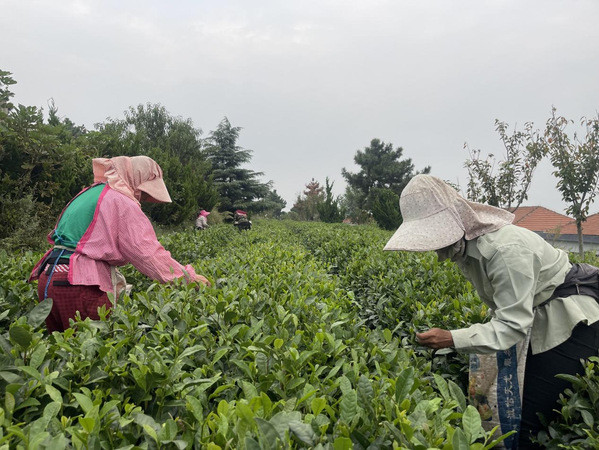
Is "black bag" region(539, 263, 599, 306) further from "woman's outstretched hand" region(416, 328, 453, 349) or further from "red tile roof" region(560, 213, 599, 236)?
"red tile roof" region(560, 213, 599, 236)

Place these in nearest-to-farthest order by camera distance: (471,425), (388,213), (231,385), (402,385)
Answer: (471,425)
(402,385)
(231,385)
(388,213)

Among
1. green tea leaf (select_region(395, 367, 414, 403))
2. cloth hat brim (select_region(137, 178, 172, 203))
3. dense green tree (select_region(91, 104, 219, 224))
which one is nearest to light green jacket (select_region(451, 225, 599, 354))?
green tea leaf (select_region(395, 367, 414, 403))

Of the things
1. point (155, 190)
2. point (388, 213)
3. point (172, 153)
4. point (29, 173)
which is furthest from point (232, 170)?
point (155, 190)

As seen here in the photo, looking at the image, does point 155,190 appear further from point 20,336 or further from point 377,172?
point 377,172

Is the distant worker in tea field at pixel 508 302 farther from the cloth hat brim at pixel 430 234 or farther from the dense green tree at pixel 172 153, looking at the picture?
the dense green tree at pixel 172 153

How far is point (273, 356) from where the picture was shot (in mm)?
1558

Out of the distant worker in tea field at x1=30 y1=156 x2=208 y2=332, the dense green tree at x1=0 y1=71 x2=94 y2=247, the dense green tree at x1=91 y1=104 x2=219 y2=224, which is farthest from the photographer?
the dense green tree at x1=91 y1=104 x2=219 y2=224

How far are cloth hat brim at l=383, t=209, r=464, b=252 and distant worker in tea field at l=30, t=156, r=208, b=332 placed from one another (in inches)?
60.5

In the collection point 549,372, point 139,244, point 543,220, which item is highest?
point 543,220

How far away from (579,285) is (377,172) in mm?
40832

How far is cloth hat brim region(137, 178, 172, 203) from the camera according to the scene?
9.29 ft

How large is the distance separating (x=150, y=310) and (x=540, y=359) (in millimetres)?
2050

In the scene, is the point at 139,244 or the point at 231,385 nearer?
the point at 231,385

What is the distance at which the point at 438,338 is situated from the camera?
193 centimetres
